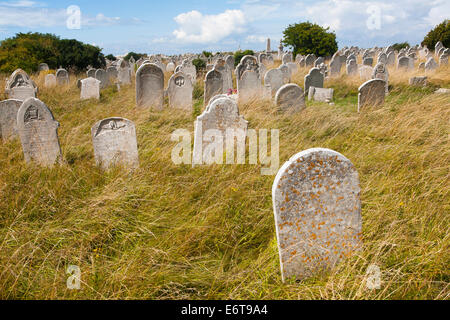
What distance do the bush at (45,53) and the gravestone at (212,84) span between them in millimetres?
11078

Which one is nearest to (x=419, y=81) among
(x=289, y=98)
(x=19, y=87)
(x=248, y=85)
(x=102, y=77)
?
(x=248, y=85)

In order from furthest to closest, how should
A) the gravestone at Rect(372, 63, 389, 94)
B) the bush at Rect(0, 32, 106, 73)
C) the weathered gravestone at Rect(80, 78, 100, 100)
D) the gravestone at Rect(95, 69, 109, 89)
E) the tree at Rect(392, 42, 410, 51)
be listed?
1. the tree at Rect(392, 42, 410, 51)
2. the bush at Rect(0, 32, 106, 73)
3. the gravestone at Rect(95, 69, 109, 89)
4. the weathered gravestone at Rect(80, 78, 100, 100)
5. the gravestone at Rect(372, 63, 389, 94)

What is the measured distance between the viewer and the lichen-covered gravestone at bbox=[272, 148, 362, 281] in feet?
7.30

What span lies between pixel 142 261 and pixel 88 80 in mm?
10021

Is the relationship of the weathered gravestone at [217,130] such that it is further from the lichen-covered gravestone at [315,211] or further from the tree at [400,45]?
the tree at [400,45]

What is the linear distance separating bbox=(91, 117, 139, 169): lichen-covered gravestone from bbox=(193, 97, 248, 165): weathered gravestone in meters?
0.96

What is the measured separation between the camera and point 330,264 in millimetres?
2457

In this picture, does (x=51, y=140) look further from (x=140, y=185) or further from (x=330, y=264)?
(x=330, y=264)

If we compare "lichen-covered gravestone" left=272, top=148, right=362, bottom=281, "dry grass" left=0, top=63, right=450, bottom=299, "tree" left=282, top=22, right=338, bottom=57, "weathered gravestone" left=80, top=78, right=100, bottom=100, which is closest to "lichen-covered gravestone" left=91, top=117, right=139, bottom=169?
"dry grass" left=0, top=63, right=450, bottom=299

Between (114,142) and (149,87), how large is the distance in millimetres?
4358

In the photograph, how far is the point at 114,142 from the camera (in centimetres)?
457

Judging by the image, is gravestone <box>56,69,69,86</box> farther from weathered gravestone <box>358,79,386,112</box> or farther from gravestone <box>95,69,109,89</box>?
weathered gravestone <box>358,79,386,112</box>

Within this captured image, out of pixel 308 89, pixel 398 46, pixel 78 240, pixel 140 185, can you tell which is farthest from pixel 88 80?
pixel 398 46

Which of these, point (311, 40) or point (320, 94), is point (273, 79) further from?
point (311, 40)
